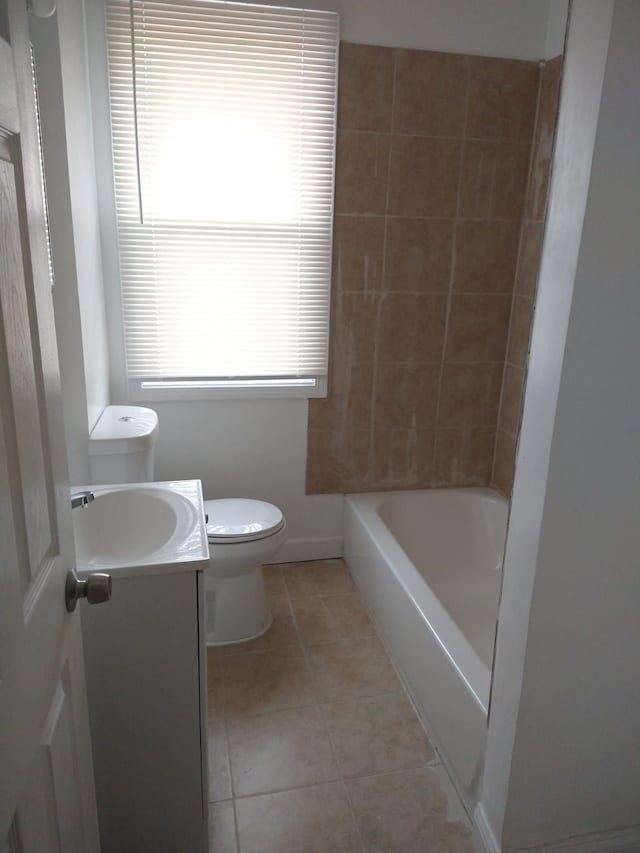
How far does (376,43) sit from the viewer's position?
248 cm

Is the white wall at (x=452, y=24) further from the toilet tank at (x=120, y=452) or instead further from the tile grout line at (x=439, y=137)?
the toilet tank at (x=120, y=452)

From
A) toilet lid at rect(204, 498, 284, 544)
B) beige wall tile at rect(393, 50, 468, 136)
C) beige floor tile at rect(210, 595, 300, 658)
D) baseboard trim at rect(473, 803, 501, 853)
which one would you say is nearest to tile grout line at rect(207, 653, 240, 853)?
beige floor tile at rect(210, 595, 300, 658)

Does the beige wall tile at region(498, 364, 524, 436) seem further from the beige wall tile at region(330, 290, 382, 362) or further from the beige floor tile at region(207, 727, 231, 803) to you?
the beige floor tile at region(207, 727, 231, 803)

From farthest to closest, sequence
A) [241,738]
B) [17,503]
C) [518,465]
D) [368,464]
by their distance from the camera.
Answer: [368,464] < [241,738] < [518,465] < [17,503]

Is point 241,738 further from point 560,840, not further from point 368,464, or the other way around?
point 368,464

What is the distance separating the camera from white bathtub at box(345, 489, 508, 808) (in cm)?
177

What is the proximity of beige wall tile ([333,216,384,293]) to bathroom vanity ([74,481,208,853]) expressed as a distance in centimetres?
153

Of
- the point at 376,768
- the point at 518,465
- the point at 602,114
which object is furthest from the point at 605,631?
the point at 602,114

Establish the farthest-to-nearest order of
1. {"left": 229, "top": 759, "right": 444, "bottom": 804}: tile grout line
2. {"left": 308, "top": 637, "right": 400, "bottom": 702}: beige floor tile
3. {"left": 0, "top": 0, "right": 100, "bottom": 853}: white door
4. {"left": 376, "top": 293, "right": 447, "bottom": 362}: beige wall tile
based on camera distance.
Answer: {"left": 376, "top": 293, "right": 447, "bottom": 362}: beige wall tile, {"left": 308, "top": 637, "right": 400, "bottom": 702}: beige floor tile, {"left": 229, "top": 759, "right": 444, "bottom": 804}: tile grout line, {"left": 0, "top": 0, "right": 100, "bottom": 853}: white door

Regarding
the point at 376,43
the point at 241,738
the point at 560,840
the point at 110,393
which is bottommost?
the point at 241,738

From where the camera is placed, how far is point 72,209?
1969mm

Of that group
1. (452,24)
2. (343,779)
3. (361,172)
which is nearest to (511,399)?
(361,172)

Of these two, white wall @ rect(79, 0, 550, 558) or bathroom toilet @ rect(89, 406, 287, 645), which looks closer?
bathroom toilet @ rect(89, 406, 287, 645)

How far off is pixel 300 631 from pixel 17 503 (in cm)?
193
